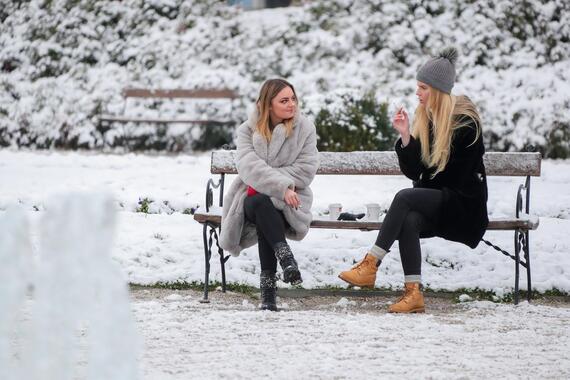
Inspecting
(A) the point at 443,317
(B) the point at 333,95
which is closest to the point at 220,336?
(A) the point at 443,317

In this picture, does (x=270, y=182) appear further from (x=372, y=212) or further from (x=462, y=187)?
(x=462, y=187)

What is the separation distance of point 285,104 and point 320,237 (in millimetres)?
1639

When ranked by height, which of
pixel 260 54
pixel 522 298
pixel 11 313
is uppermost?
pixel 260 54

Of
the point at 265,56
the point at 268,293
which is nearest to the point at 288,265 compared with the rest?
the point at 268,293

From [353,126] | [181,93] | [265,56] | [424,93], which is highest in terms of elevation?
[265,56]

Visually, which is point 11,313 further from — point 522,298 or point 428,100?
point 522,298

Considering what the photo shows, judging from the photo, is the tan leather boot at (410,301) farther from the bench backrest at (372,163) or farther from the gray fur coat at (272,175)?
the bench backrest at (372,163)

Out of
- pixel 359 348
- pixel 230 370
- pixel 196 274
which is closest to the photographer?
pixel 230 370

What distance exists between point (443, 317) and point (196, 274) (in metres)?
1.81

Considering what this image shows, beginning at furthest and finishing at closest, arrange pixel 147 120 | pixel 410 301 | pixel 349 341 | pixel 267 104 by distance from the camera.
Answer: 1. pixel 147 120
2. pixel 267 104
3. pixel 410 301
4. pixel 349 341

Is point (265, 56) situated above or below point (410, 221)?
above

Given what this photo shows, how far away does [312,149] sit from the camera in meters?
5.46

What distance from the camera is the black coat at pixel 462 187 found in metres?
5.15

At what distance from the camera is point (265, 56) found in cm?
1312
